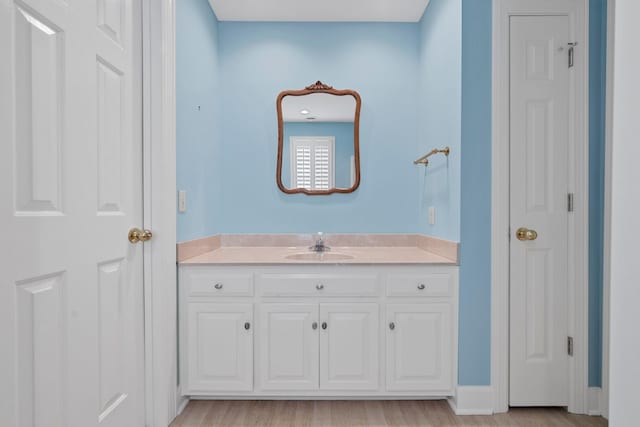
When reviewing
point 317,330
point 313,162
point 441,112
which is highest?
point 441,112

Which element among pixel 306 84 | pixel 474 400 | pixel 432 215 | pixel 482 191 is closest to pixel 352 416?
pixel 474 400

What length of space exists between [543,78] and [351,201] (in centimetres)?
137

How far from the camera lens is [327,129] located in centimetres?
276

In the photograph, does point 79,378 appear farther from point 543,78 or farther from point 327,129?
point 543,78

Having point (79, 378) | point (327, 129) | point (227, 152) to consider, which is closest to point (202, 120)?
point (227, 152)

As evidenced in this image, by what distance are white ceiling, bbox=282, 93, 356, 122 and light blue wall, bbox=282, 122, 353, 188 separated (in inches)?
1.5

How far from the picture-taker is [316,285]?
209 cm

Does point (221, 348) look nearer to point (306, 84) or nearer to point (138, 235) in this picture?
point (138, 235)

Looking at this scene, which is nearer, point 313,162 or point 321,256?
point 321,256

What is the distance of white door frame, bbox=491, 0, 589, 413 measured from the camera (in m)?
2.06

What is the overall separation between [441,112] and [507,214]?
719mm

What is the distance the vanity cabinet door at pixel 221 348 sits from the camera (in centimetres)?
207

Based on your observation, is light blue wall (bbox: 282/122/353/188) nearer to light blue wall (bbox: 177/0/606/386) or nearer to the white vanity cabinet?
light blue wall (bbox: 177/0/606/386)

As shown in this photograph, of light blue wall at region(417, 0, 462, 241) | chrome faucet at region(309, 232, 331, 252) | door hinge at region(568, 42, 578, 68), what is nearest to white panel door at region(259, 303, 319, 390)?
chrome faucet at region(309, 232, 331, 252)
